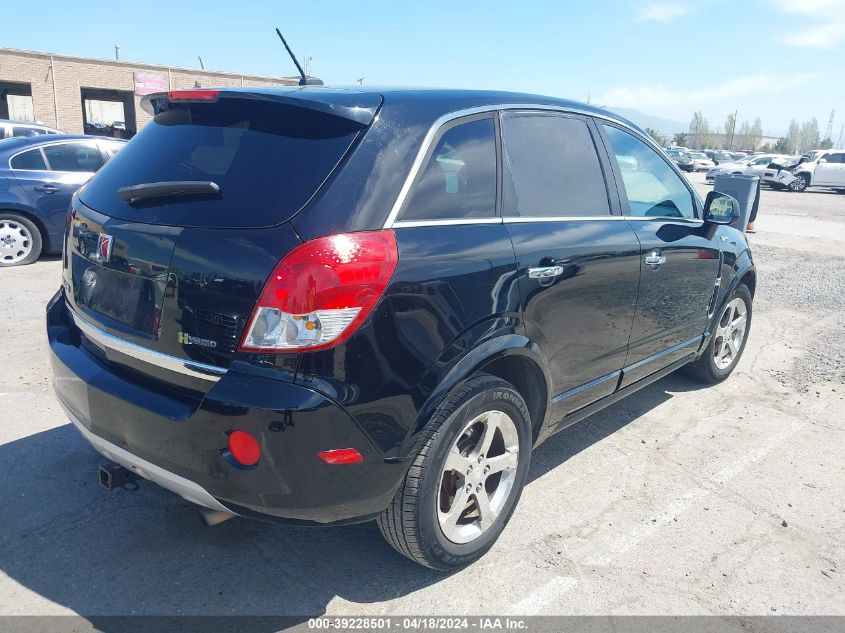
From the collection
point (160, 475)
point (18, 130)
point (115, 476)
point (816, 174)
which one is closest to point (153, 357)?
point (160, 475)

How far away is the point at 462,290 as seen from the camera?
2.53 meters

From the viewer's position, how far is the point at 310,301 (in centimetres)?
215

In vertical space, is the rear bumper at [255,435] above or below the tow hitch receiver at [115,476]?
above

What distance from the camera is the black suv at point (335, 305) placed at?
86.3 inches

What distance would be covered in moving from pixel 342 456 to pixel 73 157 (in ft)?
25.7

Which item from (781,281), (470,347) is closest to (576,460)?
(470,347)

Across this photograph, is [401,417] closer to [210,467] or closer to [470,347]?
[470,347]

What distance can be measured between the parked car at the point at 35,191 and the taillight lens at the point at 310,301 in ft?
22.7

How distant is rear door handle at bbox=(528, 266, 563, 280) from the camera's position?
113 inches

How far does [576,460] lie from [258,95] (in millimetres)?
2595

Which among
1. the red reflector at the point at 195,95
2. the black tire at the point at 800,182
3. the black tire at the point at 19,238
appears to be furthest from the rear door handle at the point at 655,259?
the black tire at the point at 800,182

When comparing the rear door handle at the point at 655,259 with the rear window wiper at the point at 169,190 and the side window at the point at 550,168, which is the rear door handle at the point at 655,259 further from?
the rear window wiper at the point at 169,190

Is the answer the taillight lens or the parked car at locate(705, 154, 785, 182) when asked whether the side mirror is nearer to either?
the taillight lens

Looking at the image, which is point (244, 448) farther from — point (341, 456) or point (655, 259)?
point (655, 259)
